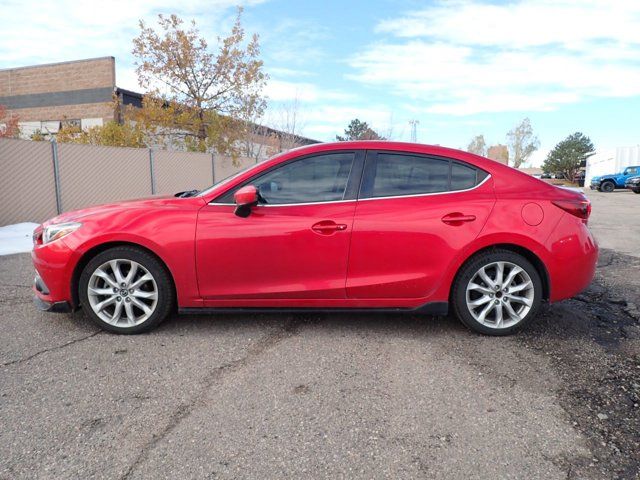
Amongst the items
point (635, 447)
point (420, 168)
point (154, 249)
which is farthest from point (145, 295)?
point (635, 447)

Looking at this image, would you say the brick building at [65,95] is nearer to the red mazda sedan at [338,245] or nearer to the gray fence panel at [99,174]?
the gray fence panel at [99,174]

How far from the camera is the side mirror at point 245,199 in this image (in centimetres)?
355

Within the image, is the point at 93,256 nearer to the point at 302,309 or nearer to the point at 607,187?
the point at 302,309

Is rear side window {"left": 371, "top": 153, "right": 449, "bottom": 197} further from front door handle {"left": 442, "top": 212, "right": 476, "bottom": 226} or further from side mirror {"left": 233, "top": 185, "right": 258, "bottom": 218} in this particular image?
side mirror {"left": 233, "top": 185, "right": 258, "bottom": 218}

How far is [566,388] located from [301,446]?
1.77m

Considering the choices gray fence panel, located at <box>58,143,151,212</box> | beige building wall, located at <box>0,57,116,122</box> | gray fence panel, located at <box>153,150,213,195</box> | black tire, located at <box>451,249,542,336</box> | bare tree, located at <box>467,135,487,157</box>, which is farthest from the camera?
bare tree, located at <box>467,135,487,157</box>

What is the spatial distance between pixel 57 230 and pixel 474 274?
11.1 ft

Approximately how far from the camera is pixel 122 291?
3.78 metres

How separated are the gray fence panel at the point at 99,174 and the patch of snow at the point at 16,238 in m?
1.40

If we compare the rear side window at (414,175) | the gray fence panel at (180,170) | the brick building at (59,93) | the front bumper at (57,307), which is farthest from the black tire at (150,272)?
the brick building at (59,93)

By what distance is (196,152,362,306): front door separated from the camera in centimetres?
367

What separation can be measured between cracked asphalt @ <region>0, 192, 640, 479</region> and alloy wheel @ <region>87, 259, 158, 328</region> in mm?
173

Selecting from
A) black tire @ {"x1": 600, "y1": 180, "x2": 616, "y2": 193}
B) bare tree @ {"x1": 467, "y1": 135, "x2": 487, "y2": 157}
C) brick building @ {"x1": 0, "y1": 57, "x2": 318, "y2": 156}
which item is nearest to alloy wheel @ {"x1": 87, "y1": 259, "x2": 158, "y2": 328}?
brick building @ {"x1": 0, "y1": 57, "x2": 318, "y2": 156}

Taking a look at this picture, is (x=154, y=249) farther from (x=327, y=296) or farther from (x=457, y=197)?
(x=457, y=197)
